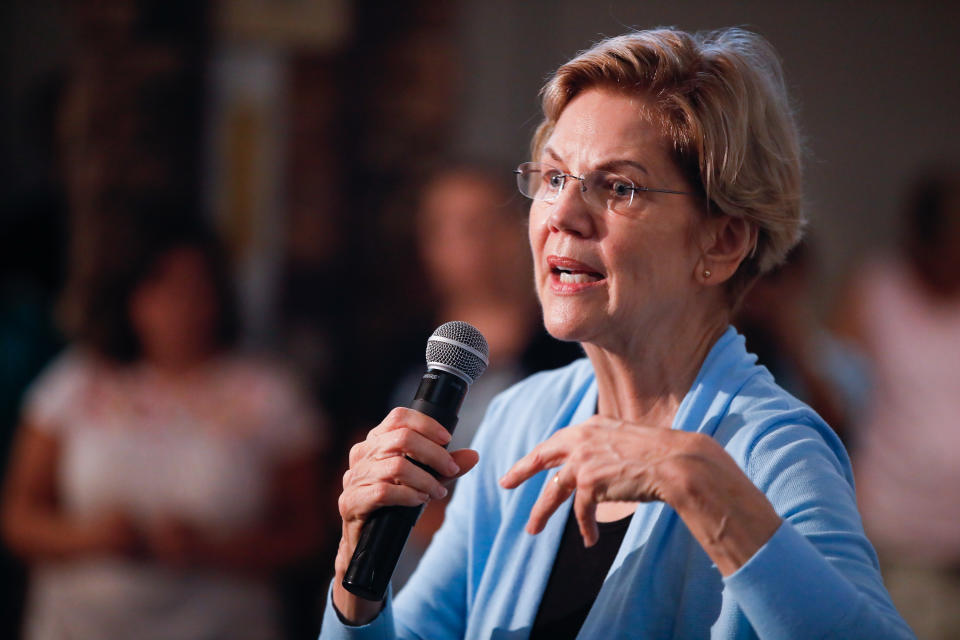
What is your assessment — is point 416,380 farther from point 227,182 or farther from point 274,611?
point 227,182

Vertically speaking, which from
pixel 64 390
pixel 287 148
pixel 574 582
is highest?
pixel 287 148

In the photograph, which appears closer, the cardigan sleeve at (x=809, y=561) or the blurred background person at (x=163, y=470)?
Answer: the cardigan sleeve at (x=809, y=561)

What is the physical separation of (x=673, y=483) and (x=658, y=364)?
1.18ft

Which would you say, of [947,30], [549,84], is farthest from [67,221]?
[947,30]

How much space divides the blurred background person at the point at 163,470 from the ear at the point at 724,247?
6.34ft

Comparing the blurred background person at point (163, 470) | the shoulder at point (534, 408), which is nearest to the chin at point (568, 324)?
the shoulder at point (534, 408)

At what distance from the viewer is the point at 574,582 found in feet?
4.74

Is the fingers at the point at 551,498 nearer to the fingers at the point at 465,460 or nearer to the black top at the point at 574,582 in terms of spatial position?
the fingers at the point at 465,460

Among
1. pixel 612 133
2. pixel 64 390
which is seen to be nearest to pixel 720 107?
pixel 612 133

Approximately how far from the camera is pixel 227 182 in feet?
13.5

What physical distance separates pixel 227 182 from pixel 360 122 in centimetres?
57

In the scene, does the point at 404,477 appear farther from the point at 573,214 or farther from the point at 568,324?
the point at 573,214

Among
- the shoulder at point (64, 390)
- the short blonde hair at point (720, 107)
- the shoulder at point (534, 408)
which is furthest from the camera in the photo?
the shoulder at point (64, 390)

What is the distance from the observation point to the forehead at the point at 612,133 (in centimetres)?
141
